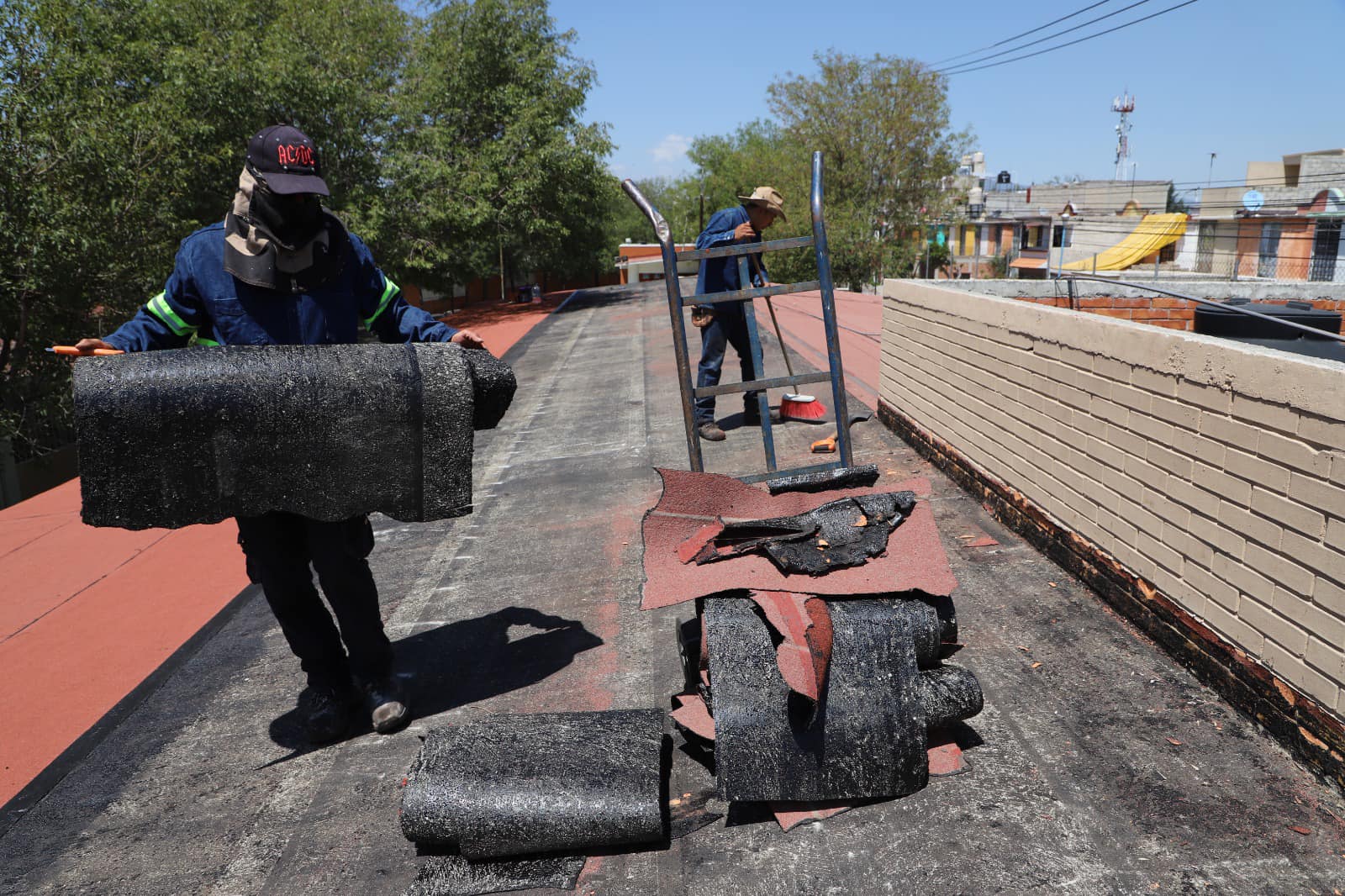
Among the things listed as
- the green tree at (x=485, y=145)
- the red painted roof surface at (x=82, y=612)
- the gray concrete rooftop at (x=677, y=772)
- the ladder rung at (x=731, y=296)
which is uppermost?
the green tree at (x=485, y=145)

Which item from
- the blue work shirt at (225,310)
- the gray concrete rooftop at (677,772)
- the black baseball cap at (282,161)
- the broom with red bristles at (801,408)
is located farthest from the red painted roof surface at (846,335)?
the black baseball cap at (282,161)

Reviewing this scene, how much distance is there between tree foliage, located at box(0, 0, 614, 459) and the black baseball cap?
10.3 m

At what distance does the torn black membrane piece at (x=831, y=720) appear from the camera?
2.42 meters

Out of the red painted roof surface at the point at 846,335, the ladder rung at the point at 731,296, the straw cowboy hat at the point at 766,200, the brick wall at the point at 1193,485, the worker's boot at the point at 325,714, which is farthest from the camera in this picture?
the red painted roof surface at the point at 846,335

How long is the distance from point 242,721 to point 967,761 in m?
2.68

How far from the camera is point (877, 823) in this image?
8.08ft

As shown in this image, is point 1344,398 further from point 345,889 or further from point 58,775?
point 58,775

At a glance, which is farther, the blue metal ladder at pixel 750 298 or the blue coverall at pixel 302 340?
the blue metal ladder at pixel 750 298

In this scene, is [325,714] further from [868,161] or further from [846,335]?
[868,161]

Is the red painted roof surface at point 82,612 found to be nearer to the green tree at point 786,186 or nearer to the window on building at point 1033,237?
the green tree at point 786,186

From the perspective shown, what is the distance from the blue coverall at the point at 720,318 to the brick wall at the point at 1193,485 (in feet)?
6.00

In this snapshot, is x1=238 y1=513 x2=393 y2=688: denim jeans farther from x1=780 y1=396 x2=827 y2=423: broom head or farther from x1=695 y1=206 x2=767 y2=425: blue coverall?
x1=780 y1=396 x2=827 y2=423: broom head

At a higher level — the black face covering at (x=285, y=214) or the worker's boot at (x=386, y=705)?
the black face covering at (x=285, y=214)

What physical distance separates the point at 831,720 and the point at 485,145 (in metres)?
25.9
